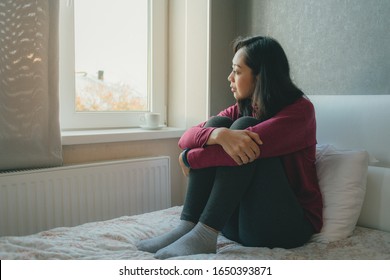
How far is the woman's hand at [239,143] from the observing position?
1.04 m

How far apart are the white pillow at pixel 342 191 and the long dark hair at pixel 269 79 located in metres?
0.26

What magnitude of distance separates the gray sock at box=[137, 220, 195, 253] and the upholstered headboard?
0.60 meters

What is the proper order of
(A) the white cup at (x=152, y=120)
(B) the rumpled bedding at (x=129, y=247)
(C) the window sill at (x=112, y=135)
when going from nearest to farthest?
(B) the rumpled bedding at (x=129, y=247) < (C) the window sill at (x=112, y=135) < (A) the white cup at (x=152, y=120)

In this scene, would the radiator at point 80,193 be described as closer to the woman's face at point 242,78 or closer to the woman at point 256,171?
the woman at point 256,171

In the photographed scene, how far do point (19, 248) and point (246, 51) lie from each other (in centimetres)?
90

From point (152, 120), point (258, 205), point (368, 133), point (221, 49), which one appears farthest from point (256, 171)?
point (221, 49)

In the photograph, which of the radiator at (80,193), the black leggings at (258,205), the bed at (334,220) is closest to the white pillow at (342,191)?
the bed at (334,220)

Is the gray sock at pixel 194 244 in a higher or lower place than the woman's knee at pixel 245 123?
lower

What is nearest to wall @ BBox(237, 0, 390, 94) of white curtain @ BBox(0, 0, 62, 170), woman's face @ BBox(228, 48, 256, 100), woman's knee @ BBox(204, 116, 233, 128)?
woman's face @ BBox(228, 48, 256, 100)

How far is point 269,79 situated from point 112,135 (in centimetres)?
76

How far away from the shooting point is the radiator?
1.37 meters
